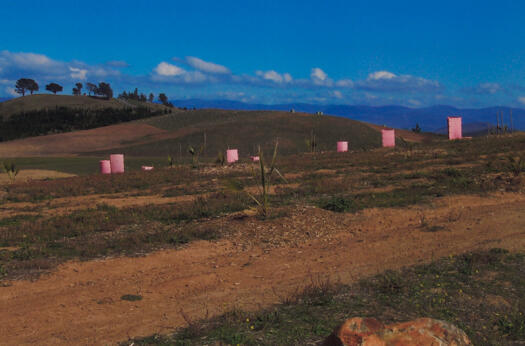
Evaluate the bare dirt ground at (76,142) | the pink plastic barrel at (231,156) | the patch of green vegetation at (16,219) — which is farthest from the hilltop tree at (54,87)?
the patch of green vegetation at (16,219)

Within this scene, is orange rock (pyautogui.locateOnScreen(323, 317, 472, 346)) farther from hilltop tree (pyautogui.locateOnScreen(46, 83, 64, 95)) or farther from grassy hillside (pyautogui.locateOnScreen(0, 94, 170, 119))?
hilltop tree (pyautogui.locateOnScreen(46, 83, 64, 95))

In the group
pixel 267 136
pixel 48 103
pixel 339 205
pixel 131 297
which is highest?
pixel 48 103

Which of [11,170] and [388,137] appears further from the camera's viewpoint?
[388,137]

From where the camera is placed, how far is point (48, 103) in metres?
95.0

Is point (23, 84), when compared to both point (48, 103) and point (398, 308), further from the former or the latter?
point (398, 308)

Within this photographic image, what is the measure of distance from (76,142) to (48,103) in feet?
151

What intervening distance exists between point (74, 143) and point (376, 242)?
53.3 m

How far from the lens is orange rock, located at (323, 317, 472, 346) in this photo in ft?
10.7

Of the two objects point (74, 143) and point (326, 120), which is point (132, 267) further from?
point (74, 143)

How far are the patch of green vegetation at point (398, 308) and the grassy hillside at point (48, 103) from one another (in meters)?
92.8

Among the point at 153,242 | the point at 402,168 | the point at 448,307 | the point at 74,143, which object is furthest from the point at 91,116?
the point at 448,307

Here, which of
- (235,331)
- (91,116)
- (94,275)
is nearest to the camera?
(235,331)

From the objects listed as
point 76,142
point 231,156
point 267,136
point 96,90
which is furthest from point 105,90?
point 231,156

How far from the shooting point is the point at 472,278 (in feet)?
18.9
